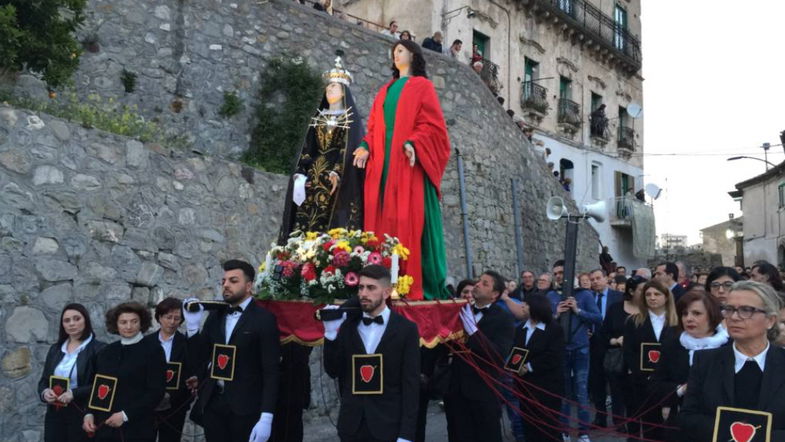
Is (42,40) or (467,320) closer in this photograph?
(467,320)

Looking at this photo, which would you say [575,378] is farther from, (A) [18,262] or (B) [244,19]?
(B) [244,19]

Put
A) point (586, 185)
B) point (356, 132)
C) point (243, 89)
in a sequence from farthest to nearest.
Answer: point (586, 185)
point (243, 89)
point (356, 132)

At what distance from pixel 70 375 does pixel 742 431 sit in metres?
4.20

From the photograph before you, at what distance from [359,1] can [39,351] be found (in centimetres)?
1585

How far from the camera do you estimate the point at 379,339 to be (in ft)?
13.6

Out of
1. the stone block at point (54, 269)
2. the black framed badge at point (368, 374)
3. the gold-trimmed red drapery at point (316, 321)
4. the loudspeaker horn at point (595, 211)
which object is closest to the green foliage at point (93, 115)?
the stone block at point (54, 269)

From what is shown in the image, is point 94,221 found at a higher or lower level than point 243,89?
lower

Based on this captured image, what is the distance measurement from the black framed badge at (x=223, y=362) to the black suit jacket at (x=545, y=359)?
3.02 metres

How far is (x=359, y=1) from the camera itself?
20.0m

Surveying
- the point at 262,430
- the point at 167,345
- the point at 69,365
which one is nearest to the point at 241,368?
the point at 262,430

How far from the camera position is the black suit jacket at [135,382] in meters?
4.77

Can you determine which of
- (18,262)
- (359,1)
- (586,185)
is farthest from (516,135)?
(18,262)

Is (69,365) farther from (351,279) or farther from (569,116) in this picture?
(569,116)

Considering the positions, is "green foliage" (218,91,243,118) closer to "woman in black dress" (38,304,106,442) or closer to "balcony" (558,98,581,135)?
"woman in black dress" (38,304,106,442)
